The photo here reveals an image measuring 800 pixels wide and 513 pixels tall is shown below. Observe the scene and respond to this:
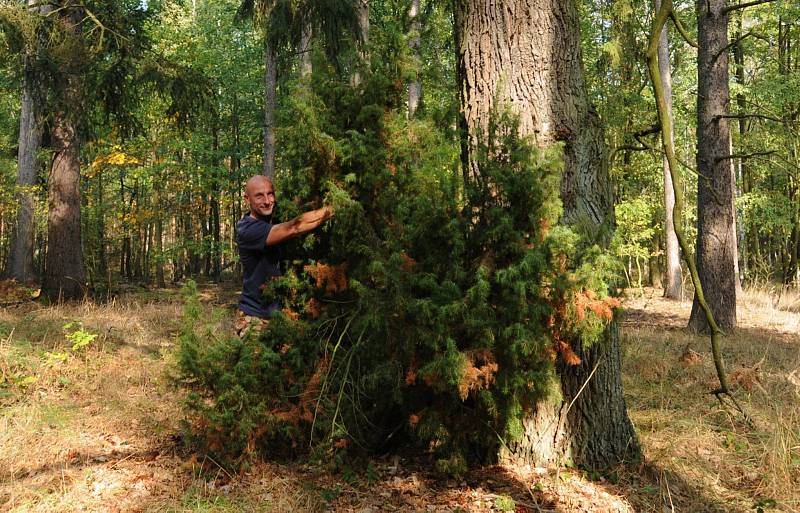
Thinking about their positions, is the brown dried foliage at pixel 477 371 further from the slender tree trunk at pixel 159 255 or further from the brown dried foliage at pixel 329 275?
the slender tree trunk at pixel 159 255

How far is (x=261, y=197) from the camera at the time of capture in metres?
4.55

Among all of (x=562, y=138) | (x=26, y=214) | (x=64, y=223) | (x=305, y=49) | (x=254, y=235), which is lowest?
(x=254, y=235)

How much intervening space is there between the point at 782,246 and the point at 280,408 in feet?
88.3

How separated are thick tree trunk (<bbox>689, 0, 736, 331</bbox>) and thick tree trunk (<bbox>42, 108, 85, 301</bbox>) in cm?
1197

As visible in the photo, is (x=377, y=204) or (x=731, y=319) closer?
(x=377, y=204)

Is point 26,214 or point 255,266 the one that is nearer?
point 255,266

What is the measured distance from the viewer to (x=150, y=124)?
2011 cm

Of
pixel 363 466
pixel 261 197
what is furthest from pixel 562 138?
pixel 363 466

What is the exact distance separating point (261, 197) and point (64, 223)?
9.34 meters

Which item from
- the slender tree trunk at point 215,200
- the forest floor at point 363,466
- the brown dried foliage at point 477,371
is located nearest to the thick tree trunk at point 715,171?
the forest floor at point 363,466

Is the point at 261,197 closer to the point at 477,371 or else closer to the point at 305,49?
the point at 477,371

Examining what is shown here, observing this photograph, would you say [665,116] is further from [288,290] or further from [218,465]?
[218,465]

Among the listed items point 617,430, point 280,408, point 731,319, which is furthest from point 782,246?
point 280,408

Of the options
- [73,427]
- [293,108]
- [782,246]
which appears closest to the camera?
[293,108]
